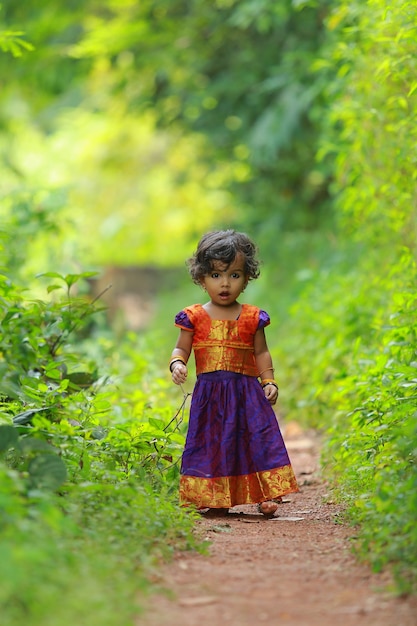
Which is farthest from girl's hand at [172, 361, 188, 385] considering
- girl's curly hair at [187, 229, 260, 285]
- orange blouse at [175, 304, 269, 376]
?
girl's curly hair at [187, 229, 260, 285]

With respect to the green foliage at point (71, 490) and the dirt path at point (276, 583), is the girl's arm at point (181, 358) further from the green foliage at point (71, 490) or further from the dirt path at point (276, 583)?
the dirt path at point (276, 583)

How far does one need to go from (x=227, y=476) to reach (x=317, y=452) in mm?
2334

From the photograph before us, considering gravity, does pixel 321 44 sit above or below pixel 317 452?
above

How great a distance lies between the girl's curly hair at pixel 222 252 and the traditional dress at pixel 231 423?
0.22 m

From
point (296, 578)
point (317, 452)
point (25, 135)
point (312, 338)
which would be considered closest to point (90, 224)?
point (25, 135)

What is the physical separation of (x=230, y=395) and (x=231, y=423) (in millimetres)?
153

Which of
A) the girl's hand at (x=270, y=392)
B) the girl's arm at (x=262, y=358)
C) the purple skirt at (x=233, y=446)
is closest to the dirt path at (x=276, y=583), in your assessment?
the purple skirt at (x=233, y=446)

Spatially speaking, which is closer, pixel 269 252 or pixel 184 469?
pixel 184 469

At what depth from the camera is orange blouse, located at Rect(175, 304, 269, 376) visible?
18.4 ft

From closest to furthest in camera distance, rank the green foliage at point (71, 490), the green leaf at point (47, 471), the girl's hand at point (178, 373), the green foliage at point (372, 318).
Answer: the green foliage at point (71, 490) → the green leaf at point (47, 471) → the green foliage at point (372, 318) → the girl's hand at point (178, 373)

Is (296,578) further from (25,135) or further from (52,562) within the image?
(25,135)

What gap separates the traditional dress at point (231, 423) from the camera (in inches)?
219

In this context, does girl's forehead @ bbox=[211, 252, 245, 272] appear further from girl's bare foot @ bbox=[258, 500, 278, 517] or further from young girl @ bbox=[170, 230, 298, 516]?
girl's bare foot @ bbox=[258, 500, 278, 517]

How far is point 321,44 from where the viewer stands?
11.9 meters
